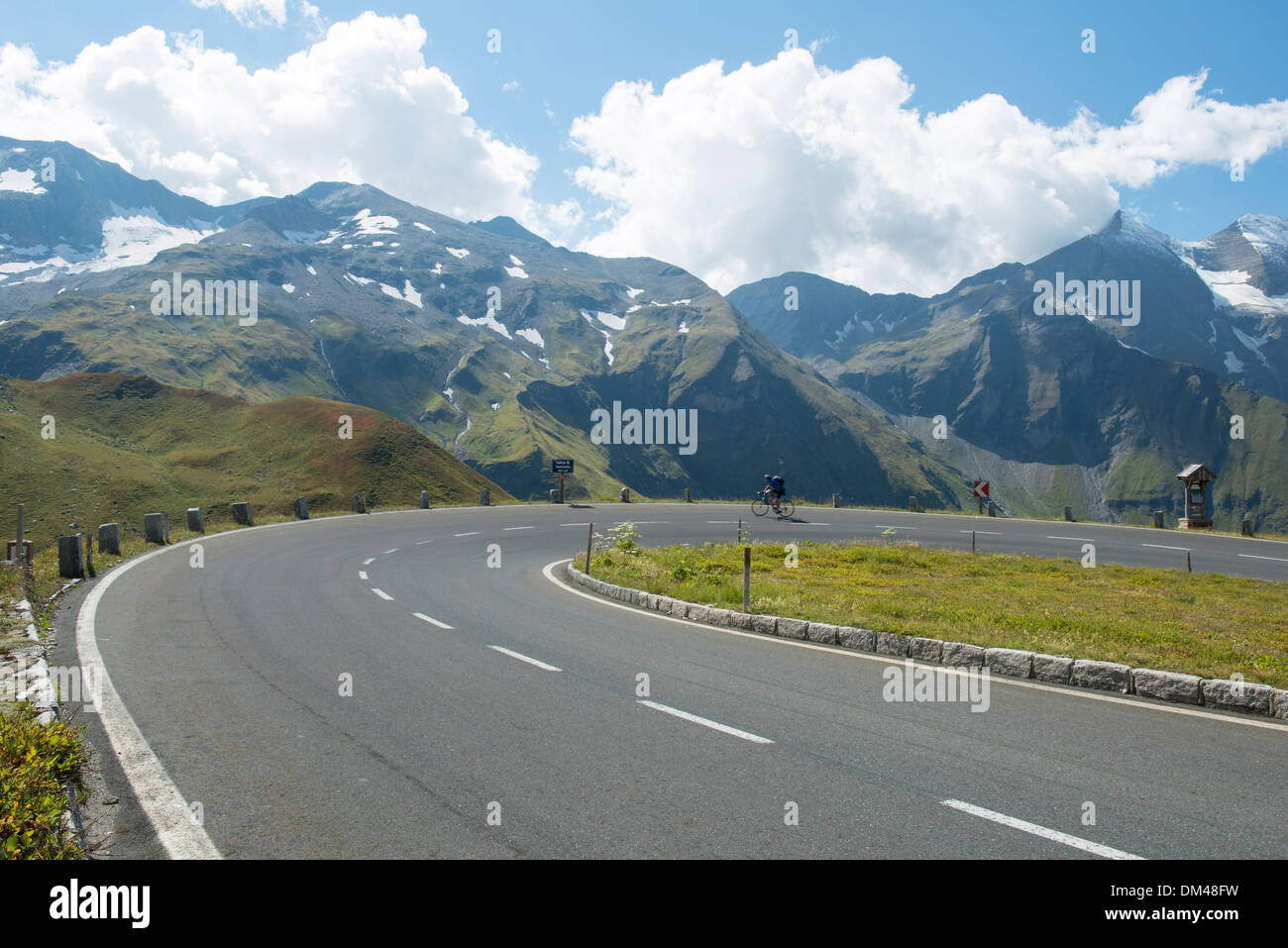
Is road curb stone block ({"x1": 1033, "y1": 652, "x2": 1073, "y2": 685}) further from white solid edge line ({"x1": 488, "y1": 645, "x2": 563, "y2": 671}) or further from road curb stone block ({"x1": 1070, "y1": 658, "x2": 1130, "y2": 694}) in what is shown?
white solid edge line ({"x1": 488, "y1": 645, "x2": 563, "y2": 671})

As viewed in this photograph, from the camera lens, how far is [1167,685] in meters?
7.68

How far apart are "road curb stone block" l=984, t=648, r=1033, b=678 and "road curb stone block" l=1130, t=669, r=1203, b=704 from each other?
1.02 m

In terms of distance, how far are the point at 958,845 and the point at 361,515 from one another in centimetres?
3506

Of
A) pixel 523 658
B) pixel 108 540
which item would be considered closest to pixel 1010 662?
pixel 523 658

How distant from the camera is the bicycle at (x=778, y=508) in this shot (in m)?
35.0

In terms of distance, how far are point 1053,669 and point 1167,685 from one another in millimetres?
1062

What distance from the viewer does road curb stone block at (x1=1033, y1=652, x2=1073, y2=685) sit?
8320mm

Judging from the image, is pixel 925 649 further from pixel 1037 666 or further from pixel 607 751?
pixel 607 751

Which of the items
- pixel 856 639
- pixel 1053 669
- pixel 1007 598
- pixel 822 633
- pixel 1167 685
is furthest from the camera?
pixel 1007 598

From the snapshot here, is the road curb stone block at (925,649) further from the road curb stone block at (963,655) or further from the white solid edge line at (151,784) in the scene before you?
the white solid edge line at (151,784)

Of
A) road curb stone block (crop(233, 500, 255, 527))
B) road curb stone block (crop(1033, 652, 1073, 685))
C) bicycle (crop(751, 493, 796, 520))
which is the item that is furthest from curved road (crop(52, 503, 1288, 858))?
bicycle (crop(751, 493, 796, 520))

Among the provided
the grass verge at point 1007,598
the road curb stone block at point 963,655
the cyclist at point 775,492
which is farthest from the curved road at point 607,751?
the cyclist at point 775,492

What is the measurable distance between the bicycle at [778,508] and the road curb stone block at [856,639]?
2462 centimetres

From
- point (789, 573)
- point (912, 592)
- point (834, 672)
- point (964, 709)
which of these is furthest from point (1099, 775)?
point (789, 573)
